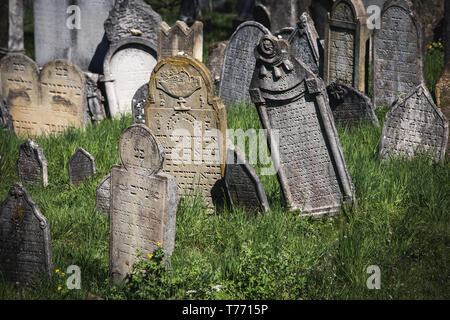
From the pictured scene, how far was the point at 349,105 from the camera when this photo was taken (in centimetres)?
892

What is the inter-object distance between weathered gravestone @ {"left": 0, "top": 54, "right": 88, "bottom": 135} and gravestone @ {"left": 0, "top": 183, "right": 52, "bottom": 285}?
3828mm

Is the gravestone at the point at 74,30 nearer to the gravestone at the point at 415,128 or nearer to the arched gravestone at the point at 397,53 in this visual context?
the arched gravestone at the point at 397,53

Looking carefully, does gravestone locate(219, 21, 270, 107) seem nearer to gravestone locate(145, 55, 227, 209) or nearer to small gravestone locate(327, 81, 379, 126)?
small gravestone locate(327, 81, 379, 126)

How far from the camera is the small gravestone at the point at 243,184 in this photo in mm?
6492

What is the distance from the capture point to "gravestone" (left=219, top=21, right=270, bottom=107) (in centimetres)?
1041

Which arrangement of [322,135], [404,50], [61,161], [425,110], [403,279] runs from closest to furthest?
[403,279] → [322,135] → [425,110] → [61,161] → [404,50]

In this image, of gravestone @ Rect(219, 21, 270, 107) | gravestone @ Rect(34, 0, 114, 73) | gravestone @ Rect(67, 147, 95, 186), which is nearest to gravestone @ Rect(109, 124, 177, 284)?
gravestone @ Rect(67, 147, 95, 186)

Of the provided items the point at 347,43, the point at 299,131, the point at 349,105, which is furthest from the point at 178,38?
the point at 299,131

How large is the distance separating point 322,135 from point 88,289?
2678mm

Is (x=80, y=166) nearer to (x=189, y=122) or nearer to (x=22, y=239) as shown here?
(x=189, y=122)

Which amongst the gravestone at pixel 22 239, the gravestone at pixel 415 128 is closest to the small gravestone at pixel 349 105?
the gravestone at pixel 415 128
